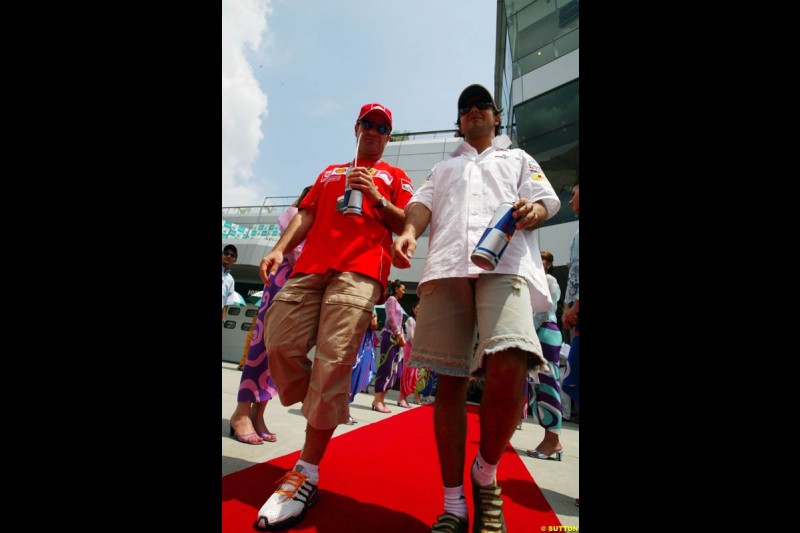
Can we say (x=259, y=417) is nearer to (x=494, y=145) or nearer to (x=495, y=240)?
(x=495, y=240)

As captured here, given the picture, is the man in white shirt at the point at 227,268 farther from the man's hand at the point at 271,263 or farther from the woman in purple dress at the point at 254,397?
the man's hand at the point at 271,263

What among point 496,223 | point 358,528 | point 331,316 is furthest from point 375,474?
point 496,223

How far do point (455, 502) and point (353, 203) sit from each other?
4.14 ft

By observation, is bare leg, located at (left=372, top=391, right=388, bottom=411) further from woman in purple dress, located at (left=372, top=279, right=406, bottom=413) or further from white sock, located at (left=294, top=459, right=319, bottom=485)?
white sock, located at (left=294, top=459, right=319, bottom=485)

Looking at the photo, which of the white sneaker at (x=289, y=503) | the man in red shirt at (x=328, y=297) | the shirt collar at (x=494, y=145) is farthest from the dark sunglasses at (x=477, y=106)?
the white sneaker at (x=289, y=503)

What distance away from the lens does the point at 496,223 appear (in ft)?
4.73

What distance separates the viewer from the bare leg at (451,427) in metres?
1.44

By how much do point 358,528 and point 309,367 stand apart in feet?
2.28

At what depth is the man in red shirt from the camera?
160 centimetres

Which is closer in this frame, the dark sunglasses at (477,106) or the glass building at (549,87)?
the dark sunglasses at (477,106)

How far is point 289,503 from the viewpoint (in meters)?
1.43

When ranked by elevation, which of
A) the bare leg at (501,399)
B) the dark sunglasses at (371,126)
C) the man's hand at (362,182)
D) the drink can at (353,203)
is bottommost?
the bare leg at (501,399)
